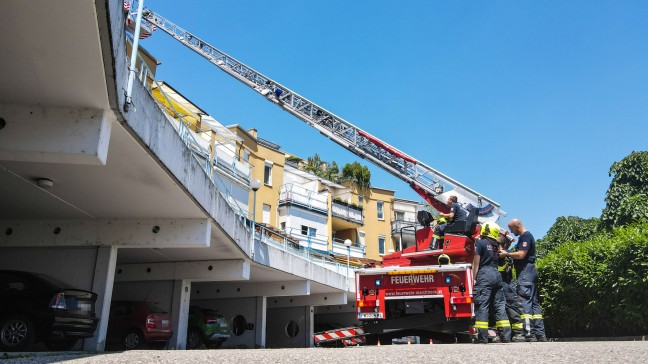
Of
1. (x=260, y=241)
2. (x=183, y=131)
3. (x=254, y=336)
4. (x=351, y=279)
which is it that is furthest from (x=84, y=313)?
(x=351, y=279)

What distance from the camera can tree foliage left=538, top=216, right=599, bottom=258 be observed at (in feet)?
88.0

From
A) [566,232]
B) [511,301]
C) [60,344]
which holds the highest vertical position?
[566,232]

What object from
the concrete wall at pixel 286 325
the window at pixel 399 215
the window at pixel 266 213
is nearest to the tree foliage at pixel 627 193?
the concrete wall at pixel 286 325

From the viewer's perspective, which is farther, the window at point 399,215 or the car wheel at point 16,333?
the window at point 399,215

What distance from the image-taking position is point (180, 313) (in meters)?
14.0

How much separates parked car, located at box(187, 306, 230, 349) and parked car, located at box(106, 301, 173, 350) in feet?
7.48

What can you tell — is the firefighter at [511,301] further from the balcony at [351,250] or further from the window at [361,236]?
the window at [361,236]

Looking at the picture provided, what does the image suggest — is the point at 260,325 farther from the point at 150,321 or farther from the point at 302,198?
the point at 302,198

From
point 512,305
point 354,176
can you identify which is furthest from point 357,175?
point 512,305

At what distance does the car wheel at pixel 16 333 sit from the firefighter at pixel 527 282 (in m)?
8.28

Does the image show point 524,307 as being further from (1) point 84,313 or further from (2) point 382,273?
(1) point 84,313

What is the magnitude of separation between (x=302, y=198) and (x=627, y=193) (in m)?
21.8

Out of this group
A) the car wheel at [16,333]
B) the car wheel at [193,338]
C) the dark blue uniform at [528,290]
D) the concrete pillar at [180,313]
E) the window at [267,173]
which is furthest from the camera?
the window at [267,173]

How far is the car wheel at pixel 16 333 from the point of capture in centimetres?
793
